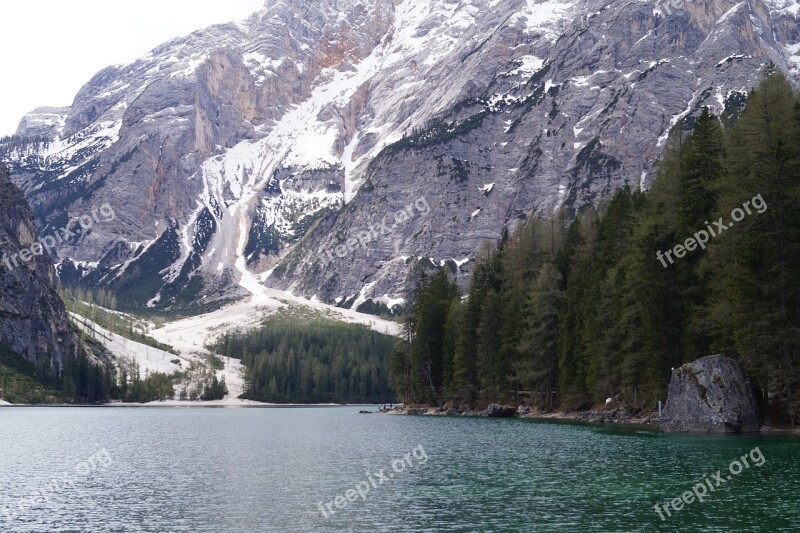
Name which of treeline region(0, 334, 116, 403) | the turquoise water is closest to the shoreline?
the turquoise water

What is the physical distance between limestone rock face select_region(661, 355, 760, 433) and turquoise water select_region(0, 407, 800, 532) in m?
2.94

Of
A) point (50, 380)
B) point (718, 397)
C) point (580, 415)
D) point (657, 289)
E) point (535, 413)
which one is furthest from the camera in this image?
point (50, 380)

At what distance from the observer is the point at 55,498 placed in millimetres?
34500

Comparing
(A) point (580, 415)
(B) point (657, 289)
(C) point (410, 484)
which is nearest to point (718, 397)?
(B) point (657, 289)

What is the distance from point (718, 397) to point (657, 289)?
454 inches

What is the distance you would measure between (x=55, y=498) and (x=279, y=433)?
1728 inches

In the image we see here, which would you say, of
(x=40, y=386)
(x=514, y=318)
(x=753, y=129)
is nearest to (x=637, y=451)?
(x=753, y=129)

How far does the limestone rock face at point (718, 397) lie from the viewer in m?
54.3

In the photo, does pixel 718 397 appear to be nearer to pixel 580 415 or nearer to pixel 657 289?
pixel 657 289

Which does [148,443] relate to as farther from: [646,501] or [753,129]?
[753,129]

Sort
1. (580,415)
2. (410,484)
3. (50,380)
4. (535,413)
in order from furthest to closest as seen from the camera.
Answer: (50,380) → (535,413) → (580,415) → (410,484)

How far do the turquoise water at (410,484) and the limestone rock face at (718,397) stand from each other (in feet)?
9.63

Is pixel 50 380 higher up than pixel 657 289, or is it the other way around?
pixel 657 289

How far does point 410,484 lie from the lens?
37.4 meters
